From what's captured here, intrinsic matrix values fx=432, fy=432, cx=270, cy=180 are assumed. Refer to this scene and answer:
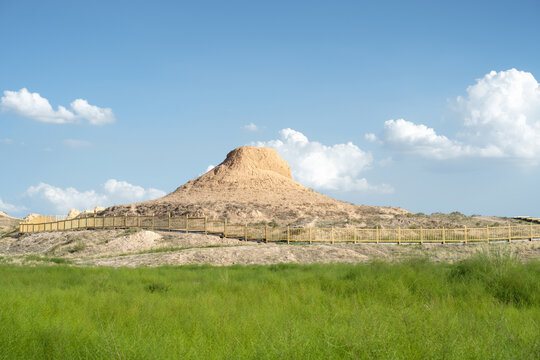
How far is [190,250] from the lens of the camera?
26453mm

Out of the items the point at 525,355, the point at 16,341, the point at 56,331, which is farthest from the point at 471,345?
the point at 16,341

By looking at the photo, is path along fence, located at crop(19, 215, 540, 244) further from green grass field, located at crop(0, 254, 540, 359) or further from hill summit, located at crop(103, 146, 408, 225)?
hill summit, located at crop(103, 146, 408, 225)

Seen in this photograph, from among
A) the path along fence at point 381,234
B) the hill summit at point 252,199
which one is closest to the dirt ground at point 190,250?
the path along fence at point 381,234

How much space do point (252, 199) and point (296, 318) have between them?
6778 cm

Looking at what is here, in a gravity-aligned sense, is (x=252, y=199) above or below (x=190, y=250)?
above

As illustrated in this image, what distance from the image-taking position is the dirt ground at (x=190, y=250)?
936 inches

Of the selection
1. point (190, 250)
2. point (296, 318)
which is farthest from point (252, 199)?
point (296, 318)

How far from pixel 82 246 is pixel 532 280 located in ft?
104

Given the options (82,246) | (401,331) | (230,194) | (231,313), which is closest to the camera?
(401,331)

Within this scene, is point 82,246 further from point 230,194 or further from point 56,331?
point 230,194

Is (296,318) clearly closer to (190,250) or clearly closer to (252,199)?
(190,250)

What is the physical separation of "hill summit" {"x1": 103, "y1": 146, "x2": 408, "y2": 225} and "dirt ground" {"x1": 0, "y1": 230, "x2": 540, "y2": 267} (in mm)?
23570

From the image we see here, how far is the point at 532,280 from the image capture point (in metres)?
10.7

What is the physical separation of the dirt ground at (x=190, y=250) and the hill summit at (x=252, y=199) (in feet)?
77.3
